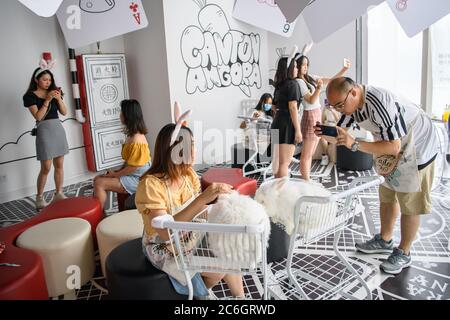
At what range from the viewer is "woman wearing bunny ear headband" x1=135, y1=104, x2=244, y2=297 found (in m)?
1.78

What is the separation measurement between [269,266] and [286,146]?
147cm

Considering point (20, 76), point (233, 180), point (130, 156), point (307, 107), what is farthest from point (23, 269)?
point (20, 76)

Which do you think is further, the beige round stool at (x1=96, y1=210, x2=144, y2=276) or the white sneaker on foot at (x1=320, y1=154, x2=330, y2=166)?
the white sneaker on foot at (x1=320, y1=154, x2=330, y2=166)

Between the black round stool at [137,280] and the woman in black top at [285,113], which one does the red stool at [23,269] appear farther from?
the woman in black top at [285,113]

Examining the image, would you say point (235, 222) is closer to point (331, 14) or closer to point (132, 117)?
point (331, 14)

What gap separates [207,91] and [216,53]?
550 mm

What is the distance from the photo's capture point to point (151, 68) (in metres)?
5.05

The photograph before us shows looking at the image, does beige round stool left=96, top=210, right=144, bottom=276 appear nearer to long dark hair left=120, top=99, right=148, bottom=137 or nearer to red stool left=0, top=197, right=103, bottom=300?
red stool left=0, top=197, right=103, bottom=300

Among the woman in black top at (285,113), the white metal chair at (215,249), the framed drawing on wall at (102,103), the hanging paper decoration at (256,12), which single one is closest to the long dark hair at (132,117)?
the hanging paper decoration at (256,12)

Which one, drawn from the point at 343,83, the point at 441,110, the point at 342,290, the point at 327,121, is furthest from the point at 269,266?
the point at 441,110

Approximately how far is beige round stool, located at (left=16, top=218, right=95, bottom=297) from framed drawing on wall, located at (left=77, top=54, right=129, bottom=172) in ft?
8.04

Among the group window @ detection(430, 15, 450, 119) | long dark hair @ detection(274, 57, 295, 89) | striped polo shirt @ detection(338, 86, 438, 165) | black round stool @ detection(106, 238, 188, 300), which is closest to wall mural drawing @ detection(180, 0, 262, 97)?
long dark hair @ detection(274, 57, 295, 89)

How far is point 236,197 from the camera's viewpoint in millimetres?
1810

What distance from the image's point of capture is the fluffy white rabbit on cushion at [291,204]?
1935 millimetres
